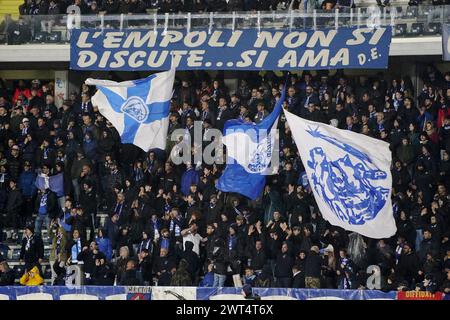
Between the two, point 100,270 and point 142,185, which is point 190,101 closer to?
point 142,185

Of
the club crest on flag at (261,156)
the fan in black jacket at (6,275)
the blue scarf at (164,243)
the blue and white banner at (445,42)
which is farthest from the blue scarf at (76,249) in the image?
the blue and white banner at (445,42)

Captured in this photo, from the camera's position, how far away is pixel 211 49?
27.5 m

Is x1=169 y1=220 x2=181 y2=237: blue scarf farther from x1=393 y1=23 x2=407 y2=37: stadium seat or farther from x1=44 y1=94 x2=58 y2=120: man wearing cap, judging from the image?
x1=393 y1=23 x2=407 y2=37: stadium seat

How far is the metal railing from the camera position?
27531 mm

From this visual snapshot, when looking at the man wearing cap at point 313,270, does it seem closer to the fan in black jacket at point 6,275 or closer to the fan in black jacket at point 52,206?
the fan in black jacket at point 6,275

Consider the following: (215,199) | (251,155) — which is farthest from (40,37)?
(251,155)

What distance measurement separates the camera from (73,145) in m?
27.0

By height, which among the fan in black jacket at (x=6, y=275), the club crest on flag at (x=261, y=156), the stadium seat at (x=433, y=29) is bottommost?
the fan in black jacket at (x=6, y=275)

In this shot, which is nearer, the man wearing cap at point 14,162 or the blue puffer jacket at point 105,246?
the blue puffer jacket at point 105,246

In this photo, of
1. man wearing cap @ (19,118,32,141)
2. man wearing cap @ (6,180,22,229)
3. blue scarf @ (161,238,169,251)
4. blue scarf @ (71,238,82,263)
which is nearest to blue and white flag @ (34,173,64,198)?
man wearing cap @ (6,180,22,229)

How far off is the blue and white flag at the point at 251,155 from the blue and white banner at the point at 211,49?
2.68 m

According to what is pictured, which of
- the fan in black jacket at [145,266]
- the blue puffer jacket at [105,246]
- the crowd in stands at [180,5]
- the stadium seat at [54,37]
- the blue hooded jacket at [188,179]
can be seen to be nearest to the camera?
the fan in black jacket at [145,266]

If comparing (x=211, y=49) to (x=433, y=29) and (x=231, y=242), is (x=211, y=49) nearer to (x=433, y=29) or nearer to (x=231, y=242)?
(x=433, y=29)

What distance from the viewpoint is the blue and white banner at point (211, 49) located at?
2711 cm
